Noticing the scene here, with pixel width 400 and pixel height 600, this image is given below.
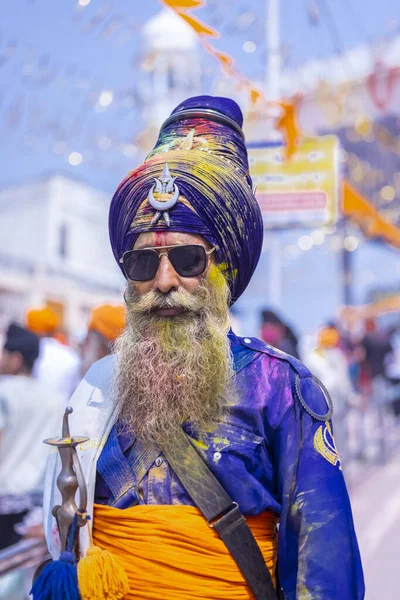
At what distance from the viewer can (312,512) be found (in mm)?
1725

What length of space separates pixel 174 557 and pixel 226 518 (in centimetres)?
15

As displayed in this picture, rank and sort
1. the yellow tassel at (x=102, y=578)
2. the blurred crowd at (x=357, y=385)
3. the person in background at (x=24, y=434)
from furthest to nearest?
the blurred crowd at (x=357, y=385) < the person in background at (x=24, y=434) < the yellow tassel at (x=102, y=578)

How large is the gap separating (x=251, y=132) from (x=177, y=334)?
5.99 metres

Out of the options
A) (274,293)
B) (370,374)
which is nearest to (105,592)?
(370,374)

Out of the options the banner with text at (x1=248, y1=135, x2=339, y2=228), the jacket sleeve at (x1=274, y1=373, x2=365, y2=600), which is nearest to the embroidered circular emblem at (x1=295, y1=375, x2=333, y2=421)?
the jacket sleeve at (x1=274, y1=373, x2=365, y2=600)

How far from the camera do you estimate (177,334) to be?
1.90 metres

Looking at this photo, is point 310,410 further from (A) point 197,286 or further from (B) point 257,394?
(A) point 197,286

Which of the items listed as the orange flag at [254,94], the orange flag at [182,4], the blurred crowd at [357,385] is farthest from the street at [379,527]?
the orange flag at [254,94]

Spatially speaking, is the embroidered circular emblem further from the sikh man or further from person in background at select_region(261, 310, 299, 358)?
person in background at select_region(261, 310, 299, 358)

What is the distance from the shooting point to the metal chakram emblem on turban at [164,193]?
6.28ft

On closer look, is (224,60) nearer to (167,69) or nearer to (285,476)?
(285,476)

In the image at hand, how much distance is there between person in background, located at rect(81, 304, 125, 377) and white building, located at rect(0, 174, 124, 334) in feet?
81.1

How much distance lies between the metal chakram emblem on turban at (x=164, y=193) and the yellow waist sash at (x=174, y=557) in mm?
730

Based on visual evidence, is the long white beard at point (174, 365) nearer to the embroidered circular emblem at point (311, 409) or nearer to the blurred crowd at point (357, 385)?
the embroidered circular emblem at point (311, 409)
